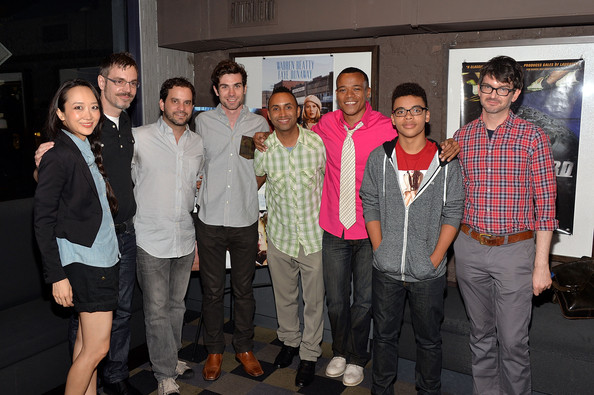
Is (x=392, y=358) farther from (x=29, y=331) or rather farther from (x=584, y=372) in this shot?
(x=29, y=331)

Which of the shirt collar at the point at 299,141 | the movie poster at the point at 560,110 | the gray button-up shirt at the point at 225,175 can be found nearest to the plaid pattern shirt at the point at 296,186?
the shirt collar at the point at 299,141

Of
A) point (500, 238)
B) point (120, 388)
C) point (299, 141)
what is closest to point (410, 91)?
point (299, 141)

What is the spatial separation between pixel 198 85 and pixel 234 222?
71.9 inches

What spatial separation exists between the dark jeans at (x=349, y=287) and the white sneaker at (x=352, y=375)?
0.10 feet

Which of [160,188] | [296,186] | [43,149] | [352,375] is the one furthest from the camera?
[352,375]

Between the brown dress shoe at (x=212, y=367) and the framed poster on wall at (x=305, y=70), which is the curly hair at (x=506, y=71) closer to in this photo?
the framed poster on wall at (x=305, y=70)

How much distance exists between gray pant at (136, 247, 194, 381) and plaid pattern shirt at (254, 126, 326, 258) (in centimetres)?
60

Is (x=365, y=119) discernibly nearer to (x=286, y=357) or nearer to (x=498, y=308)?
(x=498, y=308)

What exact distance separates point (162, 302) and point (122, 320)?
0.24 metres

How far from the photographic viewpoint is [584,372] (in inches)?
103

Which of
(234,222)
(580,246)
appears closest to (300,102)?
(234,222)

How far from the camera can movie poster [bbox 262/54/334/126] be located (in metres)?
3.63

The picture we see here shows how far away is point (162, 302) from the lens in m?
2.82

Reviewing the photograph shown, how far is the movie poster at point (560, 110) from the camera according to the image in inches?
115
